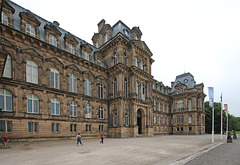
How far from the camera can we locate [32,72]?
66.3 feet

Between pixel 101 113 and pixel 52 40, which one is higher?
pixel 52 40

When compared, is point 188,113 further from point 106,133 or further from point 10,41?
point 10,41

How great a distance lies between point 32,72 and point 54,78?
10.6 feet

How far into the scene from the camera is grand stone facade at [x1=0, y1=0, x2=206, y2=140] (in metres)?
18.1

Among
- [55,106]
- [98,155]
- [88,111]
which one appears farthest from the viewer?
[88,111]

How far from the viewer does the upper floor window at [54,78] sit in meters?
22.4

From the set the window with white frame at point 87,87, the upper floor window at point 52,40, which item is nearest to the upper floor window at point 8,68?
the upper floor window at point 52,40

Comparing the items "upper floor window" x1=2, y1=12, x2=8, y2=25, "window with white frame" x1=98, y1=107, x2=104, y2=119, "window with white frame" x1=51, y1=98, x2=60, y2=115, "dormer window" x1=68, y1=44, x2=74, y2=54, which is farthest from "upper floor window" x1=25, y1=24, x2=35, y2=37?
"window with white frame" x1=98, y1=107, x2=104, y2=119

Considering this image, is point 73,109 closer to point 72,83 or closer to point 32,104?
point 72,83

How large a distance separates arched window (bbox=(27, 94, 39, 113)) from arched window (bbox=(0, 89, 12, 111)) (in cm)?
200

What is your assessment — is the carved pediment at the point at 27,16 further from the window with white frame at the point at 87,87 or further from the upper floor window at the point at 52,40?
the window with white frame at the point at 87,87

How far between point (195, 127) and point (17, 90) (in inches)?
1986

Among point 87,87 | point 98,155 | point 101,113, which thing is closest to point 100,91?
point 87,87

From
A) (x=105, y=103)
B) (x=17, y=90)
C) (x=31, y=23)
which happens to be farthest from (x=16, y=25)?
(x=105, y=103)
